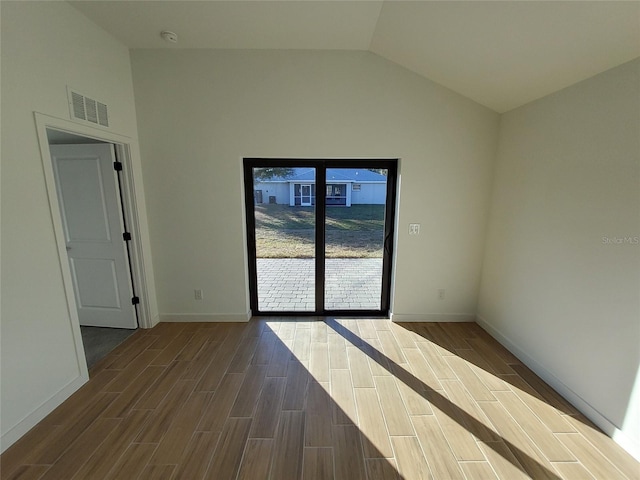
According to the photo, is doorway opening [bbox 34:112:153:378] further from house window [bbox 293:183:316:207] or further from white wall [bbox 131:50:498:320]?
house window [bbox 293:183:316:207]

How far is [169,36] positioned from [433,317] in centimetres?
413

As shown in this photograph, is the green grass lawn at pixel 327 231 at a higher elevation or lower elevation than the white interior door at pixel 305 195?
lower

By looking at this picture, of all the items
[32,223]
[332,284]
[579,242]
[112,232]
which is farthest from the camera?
[332,284]

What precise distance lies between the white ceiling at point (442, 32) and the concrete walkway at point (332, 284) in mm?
2187

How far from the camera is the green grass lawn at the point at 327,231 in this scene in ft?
→ 10.4

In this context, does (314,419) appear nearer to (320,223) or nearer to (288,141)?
(320,223)

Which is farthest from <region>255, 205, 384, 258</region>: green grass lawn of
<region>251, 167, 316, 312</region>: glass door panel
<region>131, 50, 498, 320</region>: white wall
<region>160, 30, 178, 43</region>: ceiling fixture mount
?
<region>160, 30, 178, 43</region>: ceiling fixture mount

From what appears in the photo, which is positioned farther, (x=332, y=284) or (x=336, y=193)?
(x=332, y=284)

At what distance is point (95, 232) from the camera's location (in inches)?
114

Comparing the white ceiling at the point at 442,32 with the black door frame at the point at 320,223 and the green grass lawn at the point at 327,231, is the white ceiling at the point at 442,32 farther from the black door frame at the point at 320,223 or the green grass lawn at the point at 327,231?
the green grass lawn at the point at 327,231

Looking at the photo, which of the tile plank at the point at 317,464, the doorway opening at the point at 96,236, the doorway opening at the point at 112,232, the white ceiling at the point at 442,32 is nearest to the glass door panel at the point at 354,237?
the white ceiling at the point at 442,32

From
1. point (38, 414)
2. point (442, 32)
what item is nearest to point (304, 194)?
point (442, 32)

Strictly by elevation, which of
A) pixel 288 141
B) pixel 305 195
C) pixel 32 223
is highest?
pixel 288 141

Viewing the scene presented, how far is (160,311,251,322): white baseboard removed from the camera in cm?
325
